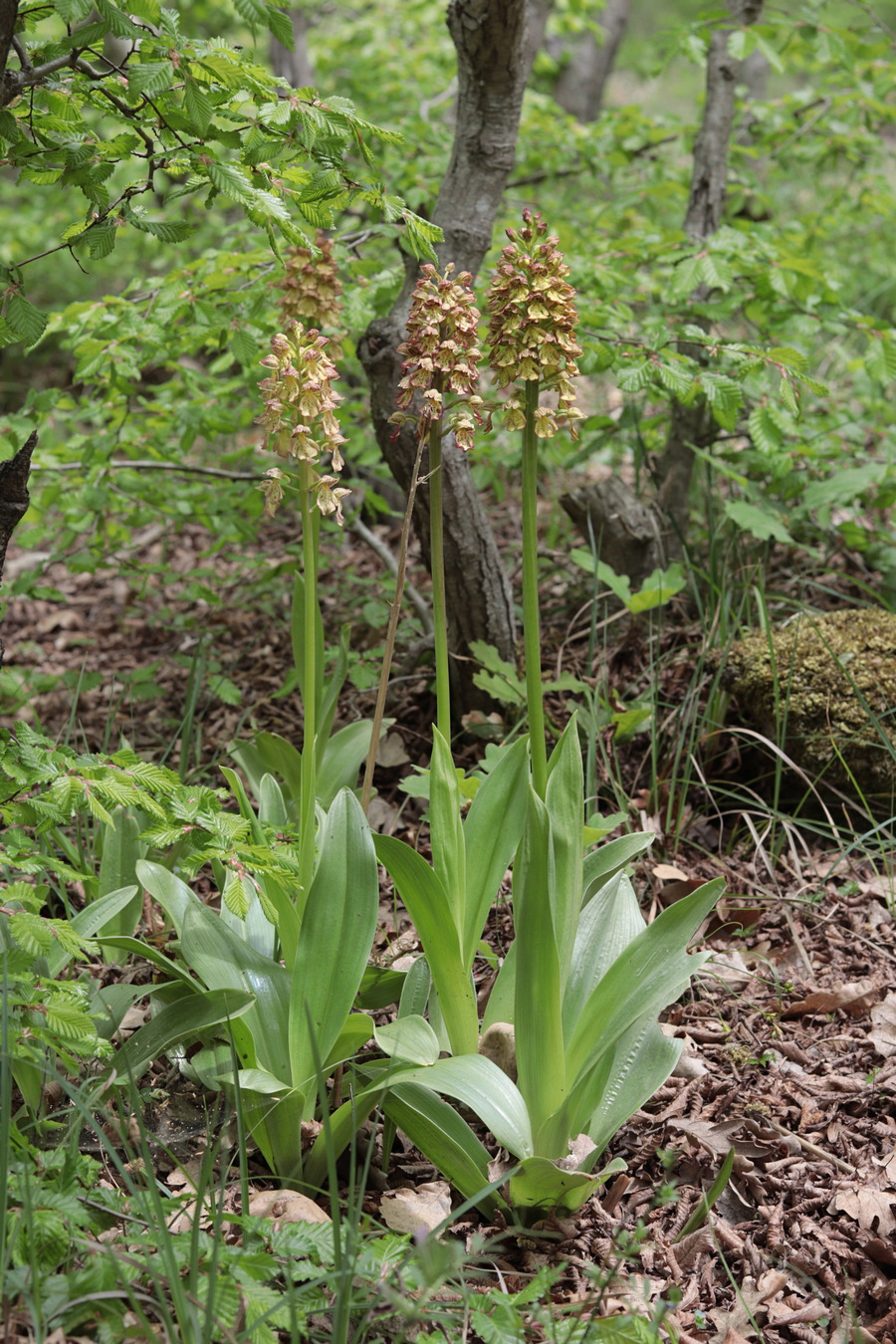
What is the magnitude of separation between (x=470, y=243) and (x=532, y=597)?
4.96 ft

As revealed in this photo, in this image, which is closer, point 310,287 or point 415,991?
point 415,991

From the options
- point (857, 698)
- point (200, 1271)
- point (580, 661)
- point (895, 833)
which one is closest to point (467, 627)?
point (580, 661)

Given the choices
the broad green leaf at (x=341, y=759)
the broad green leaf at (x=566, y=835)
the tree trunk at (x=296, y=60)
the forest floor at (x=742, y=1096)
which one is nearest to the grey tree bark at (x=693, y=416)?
the forest floor at (x=742, y=1096)

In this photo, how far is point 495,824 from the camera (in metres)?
1.86

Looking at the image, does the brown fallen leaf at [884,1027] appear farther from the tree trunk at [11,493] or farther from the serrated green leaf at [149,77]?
the serrated green leaf at [149,77]

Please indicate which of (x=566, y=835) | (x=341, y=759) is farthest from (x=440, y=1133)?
(x=341, y=759)

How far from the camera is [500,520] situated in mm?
4535

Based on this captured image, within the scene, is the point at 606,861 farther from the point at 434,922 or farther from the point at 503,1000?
the point at 434,922

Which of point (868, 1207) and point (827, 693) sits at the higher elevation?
point (827, 693)

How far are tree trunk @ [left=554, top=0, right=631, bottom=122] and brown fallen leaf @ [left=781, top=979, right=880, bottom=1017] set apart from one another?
7.32m

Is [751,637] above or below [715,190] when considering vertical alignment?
below

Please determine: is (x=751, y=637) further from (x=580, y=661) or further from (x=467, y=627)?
(x=467, y=627)

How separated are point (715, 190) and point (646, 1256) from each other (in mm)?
3260

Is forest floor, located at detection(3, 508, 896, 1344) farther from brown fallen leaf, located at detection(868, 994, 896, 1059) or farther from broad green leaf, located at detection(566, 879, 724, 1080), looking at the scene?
broad green leaf, located at detection(566, 879, 724, 1080)
